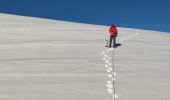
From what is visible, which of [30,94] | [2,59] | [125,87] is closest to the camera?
[30,94]

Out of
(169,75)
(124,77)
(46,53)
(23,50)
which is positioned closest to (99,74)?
(124,77)

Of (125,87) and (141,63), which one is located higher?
(141,63)

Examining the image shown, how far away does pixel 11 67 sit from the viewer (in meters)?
13.7

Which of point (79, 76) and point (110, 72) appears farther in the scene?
point (110, 72)

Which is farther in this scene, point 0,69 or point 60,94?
point 0,69

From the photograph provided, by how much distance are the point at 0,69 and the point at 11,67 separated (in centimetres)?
63

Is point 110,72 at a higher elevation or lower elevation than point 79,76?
higher

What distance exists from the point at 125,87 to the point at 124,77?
1.65 metres

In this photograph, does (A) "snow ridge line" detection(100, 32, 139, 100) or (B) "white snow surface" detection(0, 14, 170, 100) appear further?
(A) "snow ridge line" detection(100, 32, 139, 100)

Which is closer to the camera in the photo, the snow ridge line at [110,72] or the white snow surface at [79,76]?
the white snow surface at [79,76]

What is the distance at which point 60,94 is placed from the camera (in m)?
9.75

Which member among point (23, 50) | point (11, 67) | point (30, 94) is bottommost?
point (30, 94)

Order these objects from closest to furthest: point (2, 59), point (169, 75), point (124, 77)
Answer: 1. point (124, 77)
2. point (169, 75)
3. point (2, 59)

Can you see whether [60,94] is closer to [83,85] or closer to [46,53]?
[83,85]
